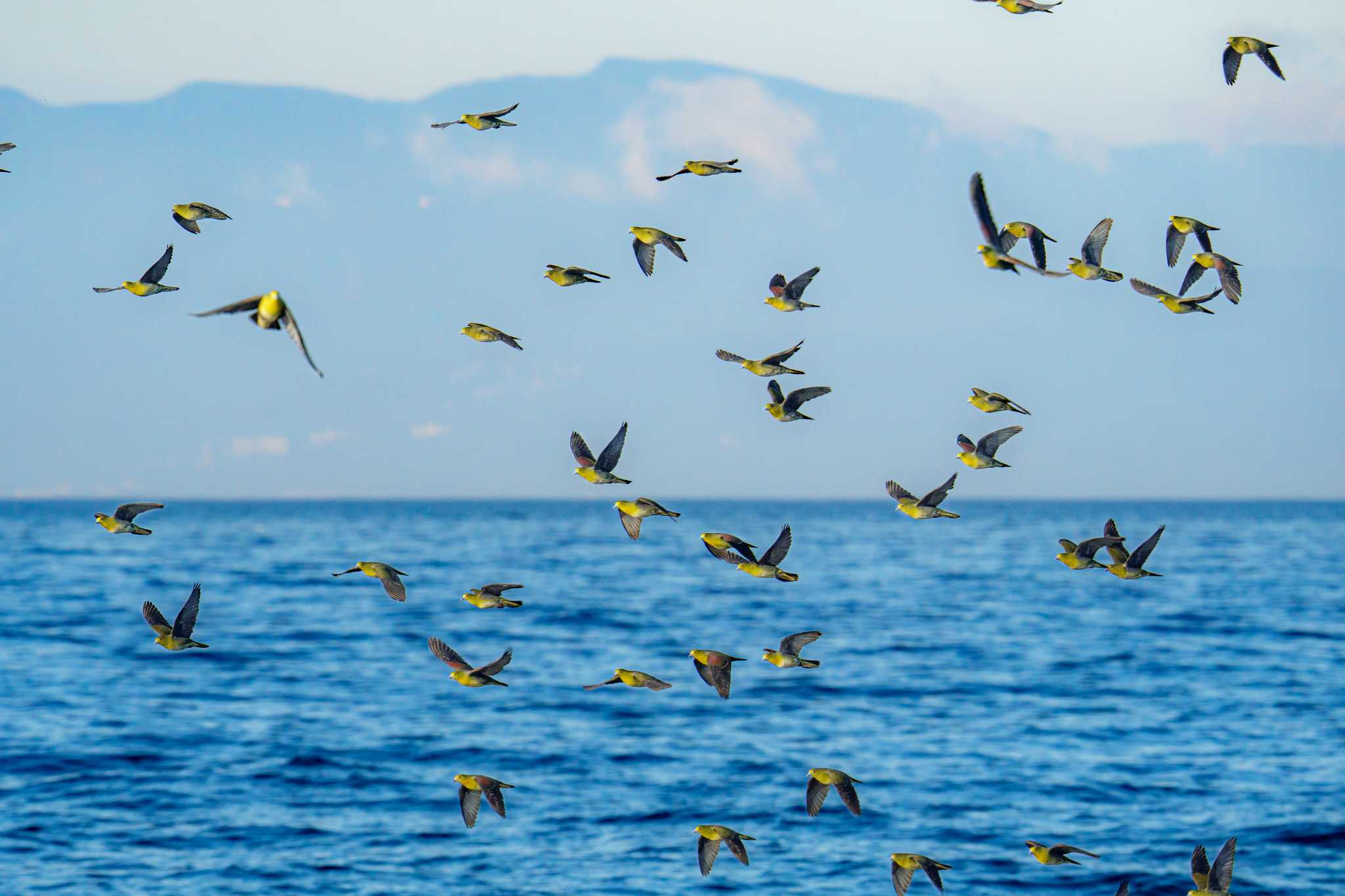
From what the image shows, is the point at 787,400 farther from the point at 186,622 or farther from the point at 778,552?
the point at 186,622

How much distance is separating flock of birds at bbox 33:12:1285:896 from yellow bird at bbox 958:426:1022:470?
1cm

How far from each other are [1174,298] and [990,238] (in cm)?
331

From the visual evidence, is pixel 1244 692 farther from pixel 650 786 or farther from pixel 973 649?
pixel 650 786

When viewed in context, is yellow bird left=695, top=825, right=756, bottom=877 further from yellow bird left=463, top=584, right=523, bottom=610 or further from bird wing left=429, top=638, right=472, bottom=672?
bird wing left=429, top=638, right=472, bottom=672

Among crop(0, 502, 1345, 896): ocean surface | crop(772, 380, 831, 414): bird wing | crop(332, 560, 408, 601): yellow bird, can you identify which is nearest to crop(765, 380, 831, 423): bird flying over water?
crop(772, 380, 831, 414): bird wing

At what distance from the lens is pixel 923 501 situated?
47.2 feet

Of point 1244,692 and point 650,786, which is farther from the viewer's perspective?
point 1244,692

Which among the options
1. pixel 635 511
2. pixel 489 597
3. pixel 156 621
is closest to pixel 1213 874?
pixel 635 511

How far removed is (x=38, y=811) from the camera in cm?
2631

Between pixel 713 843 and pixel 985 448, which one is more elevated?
pixel 985 448

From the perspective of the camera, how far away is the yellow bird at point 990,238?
11.1 meters

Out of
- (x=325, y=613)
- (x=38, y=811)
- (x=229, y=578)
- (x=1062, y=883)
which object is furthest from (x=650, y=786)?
(x=229, y=578)

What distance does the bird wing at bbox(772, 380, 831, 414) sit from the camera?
14.5 metres

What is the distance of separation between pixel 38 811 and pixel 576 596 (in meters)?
43.2
